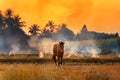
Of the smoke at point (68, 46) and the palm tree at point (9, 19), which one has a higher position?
the palm tree at point (9, 19)

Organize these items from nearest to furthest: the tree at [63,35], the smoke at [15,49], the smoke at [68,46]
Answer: the smoke at [68,46] → the smoke at [15,49] → the tree at [63,35]

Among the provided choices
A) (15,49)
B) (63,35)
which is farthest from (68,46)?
(15,49)

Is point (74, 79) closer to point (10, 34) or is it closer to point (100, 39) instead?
point (100, 39)

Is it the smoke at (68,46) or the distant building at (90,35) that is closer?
the smoke at (68,46)

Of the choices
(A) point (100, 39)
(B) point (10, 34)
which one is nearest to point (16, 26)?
(B) point (10, 34)

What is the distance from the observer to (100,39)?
7719 cm

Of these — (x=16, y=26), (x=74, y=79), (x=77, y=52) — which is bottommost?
(x=74, y=79)

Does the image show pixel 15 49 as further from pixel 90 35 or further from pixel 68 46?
pixel 90 35

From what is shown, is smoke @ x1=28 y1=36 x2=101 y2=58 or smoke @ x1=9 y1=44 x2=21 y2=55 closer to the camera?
smoke @ x1=28 y1=36 x2=101 y2=58

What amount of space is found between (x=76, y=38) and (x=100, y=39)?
623 centimetres

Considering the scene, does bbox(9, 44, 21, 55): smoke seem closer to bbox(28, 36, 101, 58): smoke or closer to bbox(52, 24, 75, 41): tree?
bbox(28, 36, 101, 58): smoke

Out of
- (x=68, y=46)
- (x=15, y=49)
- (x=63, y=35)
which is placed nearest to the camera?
(x=68, y=46)

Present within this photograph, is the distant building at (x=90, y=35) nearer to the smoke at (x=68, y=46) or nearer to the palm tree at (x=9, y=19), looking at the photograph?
the smoke at (x=68, y=46)

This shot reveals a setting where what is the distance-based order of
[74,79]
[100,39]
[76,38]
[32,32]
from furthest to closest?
[32,32], [76,38], [100,39], [74,79]
